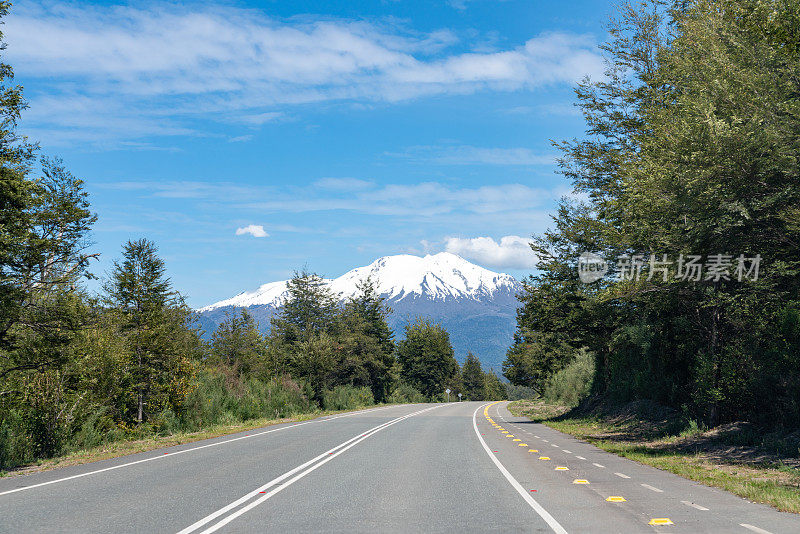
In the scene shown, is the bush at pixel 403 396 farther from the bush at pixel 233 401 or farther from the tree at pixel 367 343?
the bush at pixel 233 401

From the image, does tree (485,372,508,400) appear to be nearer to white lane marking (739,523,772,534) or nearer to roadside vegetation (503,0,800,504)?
roadside vegetation (503,0,800,504)

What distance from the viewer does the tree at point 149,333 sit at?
70.6ft

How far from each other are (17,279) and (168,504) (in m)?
8.29

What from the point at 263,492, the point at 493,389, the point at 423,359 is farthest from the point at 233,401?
the point at 493,389

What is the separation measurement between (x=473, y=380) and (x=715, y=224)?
396 ft

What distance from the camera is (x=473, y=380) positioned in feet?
423

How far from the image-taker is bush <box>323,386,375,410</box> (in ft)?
143

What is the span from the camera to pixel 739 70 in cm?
1116

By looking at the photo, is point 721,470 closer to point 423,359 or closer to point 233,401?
point 233,401

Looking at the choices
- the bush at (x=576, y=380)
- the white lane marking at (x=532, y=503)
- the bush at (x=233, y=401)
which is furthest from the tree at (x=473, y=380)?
→ the white lane marking at (x=532, y=503)

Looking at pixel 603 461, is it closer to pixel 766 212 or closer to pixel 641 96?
pixel 766 212

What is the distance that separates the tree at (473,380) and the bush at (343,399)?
79534 mm

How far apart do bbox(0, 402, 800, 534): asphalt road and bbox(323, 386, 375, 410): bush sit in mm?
30365

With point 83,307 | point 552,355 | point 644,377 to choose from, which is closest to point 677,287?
point 644,377
